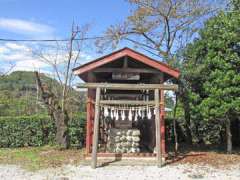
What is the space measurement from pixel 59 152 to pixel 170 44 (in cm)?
778

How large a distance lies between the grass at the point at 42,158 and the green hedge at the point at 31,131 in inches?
55.7

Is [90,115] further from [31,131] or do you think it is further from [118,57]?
[31,131]

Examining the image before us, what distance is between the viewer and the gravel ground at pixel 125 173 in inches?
300

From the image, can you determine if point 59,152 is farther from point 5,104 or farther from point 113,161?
point 5,104

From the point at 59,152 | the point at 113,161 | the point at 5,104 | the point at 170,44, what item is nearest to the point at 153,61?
the point at 113,161

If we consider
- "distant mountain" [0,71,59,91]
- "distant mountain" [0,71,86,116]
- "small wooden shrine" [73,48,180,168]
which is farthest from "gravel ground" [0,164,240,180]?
"distant mountain" [0,71,59,91]

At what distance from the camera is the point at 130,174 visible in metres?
7.93

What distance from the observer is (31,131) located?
13.4 m

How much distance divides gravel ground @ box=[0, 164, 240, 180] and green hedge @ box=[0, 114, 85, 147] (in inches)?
177

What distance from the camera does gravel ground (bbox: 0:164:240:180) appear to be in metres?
7.62

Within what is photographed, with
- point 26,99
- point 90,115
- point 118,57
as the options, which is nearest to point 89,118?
point 90,115

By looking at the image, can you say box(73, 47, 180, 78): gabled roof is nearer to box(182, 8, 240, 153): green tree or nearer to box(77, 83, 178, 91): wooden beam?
box(77, 83, 178, 91): wooden beam

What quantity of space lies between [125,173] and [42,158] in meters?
3.32

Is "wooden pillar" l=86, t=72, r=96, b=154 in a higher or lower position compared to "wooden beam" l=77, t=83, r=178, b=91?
lower
